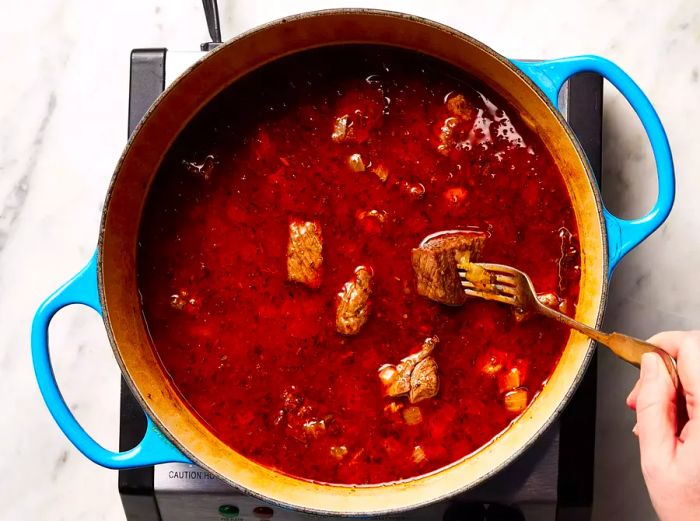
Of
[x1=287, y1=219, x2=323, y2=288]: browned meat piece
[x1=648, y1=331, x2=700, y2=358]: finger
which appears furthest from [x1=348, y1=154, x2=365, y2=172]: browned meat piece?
[x1=648, y1=331, x2=700, y2=358]: finger

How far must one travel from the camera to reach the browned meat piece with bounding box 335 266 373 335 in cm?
184

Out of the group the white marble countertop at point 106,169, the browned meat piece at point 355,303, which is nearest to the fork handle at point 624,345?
the browned meat piece at point 355,303

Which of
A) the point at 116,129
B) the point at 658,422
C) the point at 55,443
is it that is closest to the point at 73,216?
the point at 116,129

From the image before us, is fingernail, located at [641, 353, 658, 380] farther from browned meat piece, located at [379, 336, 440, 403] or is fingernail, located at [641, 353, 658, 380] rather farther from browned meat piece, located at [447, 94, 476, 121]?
browned meat piece, located at [447, 94, 476, 121]

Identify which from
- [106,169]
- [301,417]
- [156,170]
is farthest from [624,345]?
[106,169]

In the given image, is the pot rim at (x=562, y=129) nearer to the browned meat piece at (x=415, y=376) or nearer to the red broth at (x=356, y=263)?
the red broth at (x=356, y=263)

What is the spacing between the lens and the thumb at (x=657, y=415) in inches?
57.1

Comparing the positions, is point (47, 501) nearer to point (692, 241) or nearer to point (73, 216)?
point (73, 216)

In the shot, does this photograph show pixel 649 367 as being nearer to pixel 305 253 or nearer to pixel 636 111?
pixel 636 111

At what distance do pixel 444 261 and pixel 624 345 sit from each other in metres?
0.45

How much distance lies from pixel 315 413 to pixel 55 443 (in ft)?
2.99

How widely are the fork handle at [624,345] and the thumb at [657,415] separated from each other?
23 millimetres

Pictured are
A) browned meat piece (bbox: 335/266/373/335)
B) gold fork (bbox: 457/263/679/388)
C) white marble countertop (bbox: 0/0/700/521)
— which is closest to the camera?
gold fork (bbox: 457/263/679/388)

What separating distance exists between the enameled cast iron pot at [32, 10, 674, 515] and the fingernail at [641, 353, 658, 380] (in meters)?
0.26
